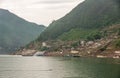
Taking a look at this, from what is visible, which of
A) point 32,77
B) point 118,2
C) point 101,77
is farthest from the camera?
point 32,77

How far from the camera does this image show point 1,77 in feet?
461

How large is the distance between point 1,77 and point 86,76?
3180cm

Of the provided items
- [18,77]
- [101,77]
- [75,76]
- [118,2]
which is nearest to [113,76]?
[101,77]

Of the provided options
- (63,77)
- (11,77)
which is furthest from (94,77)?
(11,77)

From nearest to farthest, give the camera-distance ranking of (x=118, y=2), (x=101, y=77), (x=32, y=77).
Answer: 1. (x=118, y=2)
2. (x=101, y=77)
3. (x=32, y=77)

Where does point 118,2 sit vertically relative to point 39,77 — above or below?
above

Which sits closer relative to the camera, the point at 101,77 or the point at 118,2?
the point at 118,2

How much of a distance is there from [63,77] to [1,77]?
2329 cm

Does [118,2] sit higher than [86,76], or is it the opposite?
[118,2]

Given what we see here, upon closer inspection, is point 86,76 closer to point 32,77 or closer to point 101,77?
point 101,77

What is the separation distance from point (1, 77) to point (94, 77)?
35.0 meters

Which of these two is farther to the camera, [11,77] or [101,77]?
[11,77]

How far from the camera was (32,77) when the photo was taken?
14050 centimetres

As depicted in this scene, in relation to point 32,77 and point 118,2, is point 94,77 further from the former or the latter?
point 118,2
